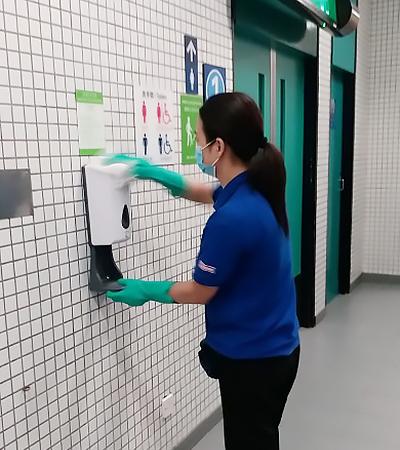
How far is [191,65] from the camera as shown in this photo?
2303 mm

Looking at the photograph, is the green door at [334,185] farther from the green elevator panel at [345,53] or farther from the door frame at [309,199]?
the door frame at [309,199]

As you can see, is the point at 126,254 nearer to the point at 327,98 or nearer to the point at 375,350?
the point at 375,350

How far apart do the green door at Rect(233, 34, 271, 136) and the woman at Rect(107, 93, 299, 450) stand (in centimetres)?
123

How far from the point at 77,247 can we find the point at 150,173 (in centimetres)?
36

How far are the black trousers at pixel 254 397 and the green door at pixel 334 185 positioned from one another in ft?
10.5

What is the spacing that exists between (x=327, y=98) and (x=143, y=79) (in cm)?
253

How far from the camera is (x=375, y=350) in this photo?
12.0 feet

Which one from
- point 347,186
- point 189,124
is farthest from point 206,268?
point 347,186

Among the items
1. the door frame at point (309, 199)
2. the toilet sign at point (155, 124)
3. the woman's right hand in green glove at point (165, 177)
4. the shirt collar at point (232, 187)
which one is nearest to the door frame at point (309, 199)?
the door frame at point (309, 199)

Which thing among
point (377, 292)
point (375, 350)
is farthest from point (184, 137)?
point (377, 292)

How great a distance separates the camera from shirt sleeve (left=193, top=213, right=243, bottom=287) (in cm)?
149

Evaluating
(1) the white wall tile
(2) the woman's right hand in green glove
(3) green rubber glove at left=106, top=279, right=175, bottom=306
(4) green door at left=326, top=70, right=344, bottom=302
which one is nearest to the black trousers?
(3) green rubber glove at left=106, top=279, right=175, bottom=306

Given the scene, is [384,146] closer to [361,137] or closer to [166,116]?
[361,137]

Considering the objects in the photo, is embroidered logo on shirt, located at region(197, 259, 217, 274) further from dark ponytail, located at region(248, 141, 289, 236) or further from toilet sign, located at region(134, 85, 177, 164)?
toilet sign, located at region(134, 85, 177, 164)
